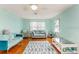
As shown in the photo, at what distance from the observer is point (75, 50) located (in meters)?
3.83

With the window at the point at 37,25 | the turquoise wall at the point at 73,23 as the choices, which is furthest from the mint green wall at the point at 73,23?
the window at the point at 37,25

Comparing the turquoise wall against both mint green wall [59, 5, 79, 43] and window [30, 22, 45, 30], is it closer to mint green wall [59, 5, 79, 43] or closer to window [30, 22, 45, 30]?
mint green wall [59, 5, 79, 43]

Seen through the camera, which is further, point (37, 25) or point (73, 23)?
point (37, 25)

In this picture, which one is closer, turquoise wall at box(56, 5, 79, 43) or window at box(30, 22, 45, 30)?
turquoise wall at box(56, 5, 79, 43)

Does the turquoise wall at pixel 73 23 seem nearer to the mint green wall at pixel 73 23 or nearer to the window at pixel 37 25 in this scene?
the mint green wall at pixel 73 23

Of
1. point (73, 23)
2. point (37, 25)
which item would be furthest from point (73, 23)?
point (37, 25)

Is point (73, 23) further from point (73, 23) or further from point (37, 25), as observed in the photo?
point (37, 25)

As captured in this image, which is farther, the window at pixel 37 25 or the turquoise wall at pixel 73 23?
the window at pixel 37 25

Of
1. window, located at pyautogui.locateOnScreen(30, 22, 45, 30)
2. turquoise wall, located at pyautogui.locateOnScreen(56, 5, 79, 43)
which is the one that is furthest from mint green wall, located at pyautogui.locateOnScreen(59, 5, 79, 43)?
window, located at pyautogui.locateOnScreen(30, 22, 45, 30)

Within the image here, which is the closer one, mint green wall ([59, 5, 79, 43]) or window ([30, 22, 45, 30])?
mint green wall ([59, 5, 79, 43])
